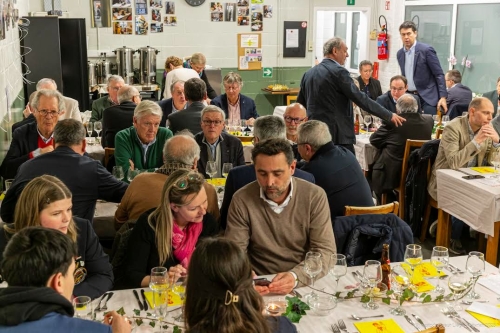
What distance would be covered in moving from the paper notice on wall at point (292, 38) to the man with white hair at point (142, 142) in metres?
6.06

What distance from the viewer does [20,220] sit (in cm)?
274

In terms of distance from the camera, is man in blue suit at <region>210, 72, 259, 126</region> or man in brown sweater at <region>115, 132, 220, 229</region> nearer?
man in brown sweater at <region>115, 132, 220, 229</region>

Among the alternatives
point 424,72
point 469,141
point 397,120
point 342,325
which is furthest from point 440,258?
point 424,72

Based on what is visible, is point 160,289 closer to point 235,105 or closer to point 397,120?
point 397,120

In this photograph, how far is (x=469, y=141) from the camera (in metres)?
5.24

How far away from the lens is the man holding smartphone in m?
5.09

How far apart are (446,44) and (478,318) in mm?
7777

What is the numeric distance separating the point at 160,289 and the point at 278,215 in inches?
34.9

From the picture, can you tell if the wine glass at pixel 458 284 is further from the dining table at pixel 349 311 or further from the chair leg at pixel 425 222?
the chair leg at pixel 425 222

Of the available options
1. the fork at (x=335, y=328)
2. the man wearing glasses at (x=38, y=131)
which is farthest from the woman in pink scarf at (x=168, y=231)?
the man wearing glasses at (x=38, y=131)

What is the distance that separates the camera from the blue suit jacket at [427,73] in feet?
26.8

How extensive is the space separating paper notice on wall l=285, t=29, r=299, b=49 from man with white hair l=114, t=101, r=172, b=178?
606cm

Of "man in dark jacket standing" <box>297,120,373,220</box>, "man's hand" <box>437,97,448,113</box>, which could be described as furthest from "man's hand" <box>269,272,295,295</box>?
"man's hand" <box>437,97,448,113</box>

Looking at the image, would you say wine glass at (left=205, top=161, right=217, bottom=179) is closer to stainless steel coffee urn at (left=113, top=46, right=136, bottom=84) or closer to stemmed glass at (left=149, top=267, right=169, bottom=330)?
stemmed glass at (left=149, top=267, right=169, bottom=330)
